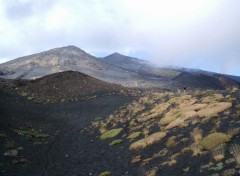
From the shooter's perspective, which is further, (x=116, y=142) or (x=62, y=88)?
(x=62, y=88)

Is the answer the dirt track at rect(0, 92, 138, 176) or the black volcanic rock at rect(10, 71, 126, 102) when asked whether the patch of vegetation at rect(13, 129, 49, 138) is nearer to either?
the dirt track at rect(0, 92, 138, 176)

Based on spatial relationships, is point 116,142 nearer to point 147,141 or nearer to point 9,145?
point 147,141

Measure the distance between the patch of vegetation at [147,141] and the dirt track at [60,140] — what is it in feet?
3.47

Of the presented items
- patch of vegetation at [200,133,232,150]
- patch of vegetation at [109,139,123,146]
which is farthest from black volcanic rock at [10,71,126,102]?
patch of vegetation at [200,133,232,150]

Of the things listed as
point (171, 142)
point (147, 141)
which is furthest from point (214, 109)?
point (147, 141)

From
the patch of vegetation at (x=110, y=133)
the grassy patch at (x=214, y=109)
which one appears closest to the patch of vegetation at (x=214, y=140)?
the grassy patch at (x=214, y=109)

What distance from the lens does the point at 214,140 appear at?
2491 cm

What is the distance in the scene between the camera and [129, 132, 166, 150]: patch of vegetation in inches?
1215

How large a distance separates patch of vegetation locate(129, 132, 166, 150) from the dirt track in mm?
1056

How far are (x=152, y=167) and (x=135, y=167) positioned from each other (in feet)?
6.37

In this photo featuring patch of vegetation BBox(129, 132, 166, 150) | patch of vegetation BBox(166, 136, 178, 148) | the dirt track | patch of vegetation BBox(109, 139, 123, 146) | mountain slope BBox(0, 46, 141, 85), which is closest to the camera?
patch of vegetation BBox(166, 136, 178, 148)

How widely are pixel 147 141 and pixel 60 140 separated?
13556 mm

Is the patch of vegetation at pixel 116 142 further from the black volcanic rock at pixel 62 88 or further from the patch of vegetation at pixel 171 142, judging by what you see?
the black volcanic rock at pixel 62 88

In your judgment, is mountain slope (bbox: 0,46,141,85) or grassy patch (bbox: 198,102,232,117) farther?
mountain slope (bbox: 0,46,141,85)
